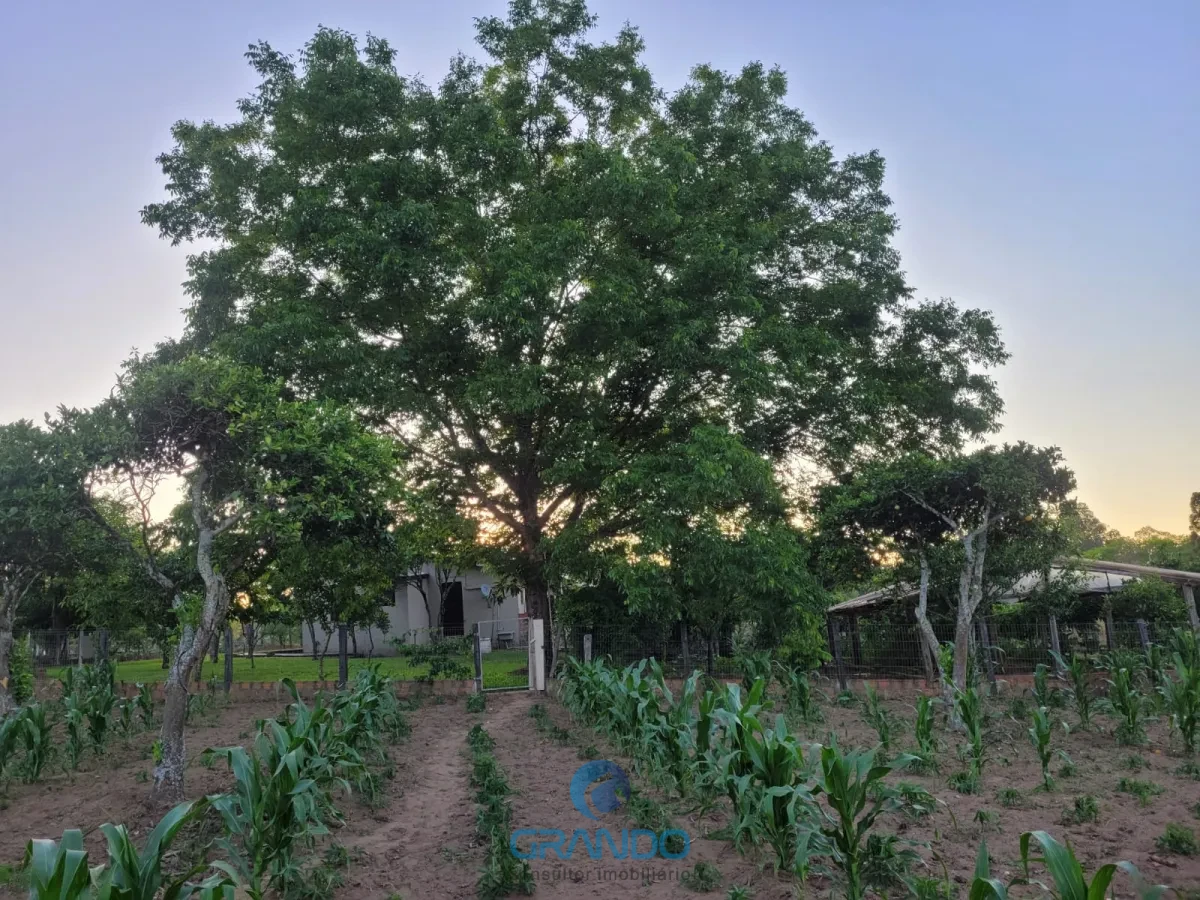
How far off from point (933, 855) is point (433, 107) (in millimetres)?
14791

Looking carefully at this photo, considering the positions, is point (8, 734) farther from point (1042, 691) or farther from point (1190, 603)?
point (1190, 603)

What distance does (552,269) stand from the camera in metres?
14.2

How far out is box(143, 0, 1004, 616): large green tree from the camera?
14.5 m

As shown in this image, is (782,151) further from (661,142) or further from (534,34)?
(534,34)

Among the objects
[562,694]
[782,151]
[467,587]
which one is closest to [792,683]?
[562,694]

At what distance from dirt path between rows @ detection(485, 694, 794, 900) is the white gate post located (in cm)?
679

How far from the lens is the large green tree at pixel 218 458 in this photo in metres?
8.07

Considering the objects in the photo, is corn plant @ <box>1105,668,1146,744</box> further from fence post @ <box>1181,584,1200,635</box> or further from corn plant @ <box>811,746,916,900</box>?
fence post @ <box>1181,584,1200,635</box>

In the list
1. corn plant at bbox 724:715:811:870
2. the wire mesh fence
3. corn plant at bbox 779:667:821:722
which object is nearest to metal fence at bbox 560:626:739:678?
the wire mesh fence

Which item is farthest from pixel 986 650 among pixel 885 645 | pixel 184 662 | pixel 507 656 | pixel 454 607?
pixel 454 607

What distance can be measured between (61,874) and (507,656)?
1035 inches

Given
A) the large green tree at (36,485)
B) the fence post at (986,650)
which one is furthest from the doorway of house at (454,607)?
the large green tree at (36,485)

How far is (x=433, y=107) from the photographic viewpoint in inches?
615

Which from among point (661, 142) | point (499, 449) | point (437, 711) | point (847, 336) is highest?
point (661, 142)
